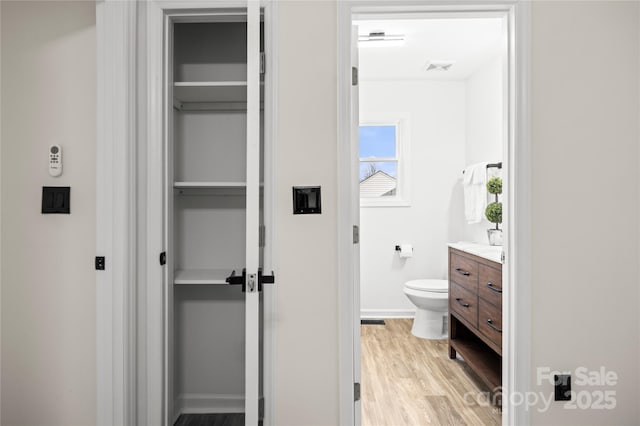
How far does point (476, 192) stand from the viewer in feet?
11.6

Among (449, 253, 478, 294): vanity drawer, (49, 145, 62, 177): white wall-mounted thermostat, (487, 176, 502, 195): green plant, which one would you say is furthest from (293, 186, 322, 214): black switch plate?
(487, 176, 502, 195): green plant

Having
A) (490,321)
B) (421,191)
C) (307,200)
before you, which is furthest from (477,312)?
(421,191)

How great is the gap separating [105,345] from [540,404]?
1.92m

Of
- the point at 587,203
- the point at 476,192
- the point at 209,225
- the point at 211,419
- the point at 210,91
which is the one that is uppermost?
the point at 210,91

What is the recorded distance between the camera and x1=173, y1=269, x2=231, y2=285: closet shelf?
6.63 feet

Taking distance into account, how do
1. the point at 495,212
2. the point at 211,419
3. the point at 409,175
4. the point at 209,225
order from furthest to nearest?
the point at 409,175 → the point at 495,212 → the point at 209,225 → the point at 211,419

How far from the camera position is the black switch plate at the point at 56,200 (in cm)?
183

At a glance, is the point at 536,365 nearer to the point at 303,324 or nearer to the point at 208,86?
the point at 303,324

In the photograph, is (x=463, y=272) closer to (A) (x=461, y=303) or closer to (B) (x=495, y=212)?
(A) (x=461, y=303)

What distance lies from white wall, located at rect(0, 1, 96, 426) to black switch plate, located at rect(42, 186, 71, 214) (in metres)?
0.03

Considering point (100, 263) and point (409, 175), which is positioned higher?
point (409, 175)

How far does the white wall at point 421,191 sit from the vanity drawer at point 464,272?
3.61 feet

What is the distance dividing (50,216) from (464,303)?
2.49 m

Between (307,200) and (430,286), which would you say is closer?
(307,200)
